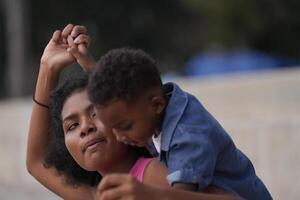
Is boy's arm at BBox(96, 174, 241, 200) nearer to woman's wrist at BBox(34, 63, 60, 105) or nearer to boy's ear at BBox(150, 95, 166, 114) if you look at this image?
boy's ear at BBox(150, 95, 166, 114)

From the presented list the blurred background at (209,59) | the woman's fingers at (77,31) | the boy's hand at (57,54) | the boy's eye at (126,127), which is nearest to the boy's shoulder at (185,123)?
the boy's eye at (126,127)

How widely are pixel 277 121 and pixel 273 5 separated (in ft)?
22.8

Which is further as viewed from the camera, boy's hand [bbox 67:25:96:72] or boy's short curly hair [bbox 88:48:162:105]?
boy's hand [bbox 67:25:96:72]

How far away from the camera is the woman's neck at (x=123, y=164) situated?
263cm

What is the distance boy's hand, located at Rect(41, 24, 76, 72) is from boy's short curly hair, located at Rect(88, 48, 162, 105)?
1.89 ft

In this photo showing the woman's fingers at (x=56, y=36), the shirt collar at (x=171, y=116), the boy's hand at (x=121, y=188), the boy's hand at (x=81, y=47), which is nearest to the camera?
the boy's hand at (x=121, y=188)

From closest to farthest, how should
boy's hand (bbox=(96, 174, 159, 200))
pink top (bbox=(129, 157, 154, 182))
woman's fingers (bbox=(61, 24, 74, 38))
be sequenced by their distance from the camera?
boy's hand (bbox=(96, 174, 159, 200)), pink top (bbox=(129, 157, 154, 182)), woman's fingers (bbox=(61, 24, 74, 38))

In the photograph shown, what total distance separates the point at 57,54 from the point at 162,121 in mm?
727

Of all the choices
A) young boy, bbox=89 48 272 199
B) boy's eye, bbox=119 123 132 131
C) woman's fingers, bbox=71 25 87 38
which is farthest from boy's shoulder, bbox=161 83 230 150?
woman's fingers, bbox=71 25 87 38

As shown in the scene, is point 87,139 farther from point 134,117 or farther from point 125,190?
point 125,190

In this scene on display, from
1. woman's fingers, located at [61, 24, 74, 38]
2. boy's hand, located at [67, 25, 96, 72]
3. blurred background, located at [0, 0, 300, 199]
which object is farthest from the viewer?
blurred background, located at [0, 0, 300, 199]

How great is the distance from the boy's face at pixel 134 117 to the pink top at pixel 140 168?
0.18 metres

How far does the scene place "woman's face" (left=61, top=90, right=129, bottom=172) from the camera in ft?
8.44

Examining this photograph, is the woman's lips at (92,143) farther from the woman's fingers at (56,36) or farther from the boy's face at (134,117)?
the woman's fingers at (56,36)
